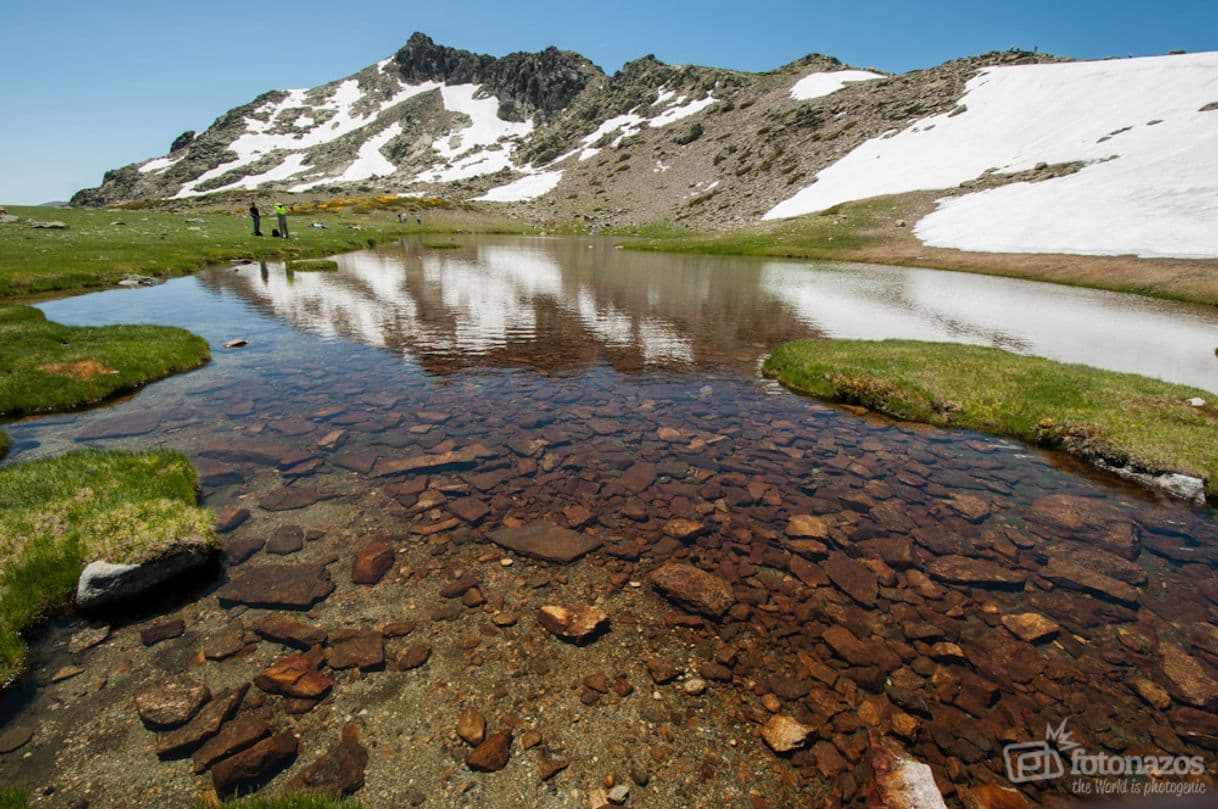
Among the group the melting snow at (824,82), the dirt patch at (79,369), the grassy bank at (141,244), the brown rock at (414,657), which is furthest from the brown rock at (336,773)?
the melting snow at (824,82)

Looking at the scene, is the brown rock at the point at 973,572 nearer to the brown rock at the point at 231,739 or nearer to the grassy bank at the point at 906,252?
the brown rock at the point at 231,739

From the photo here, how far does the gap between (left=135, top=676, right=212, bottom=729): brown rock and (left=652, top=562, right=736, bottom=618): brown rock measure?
21.7 ft

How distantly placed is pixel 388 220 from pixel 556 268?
7489 cm

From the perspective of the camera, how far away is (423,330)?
1113 inches

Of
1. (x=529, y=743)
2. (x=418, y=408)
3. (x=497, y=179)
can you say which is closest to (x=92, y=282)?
(x=418, y=408)

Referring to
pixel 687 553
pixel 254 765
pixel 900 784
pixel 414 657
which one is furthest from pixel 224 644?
pixel 900 784

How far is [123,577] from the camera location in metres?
8.02

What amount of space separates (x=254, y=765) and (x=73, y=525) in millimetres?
6453

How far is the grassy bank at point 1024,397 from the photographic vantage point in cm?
1416

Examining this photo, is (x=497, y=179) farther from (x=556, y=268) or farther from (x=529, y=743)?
(x=529, y=743)

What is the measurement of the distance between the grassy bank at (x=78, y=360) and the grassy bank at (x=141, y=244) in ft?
60.9

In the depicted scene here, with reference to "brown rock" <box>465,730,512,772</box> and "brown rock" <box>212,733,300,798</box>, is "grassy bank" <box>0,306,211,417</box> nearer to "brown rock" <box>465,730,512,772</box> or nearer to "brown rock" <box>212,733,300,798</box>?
"brown rock" <box>212,733,300,798</box>

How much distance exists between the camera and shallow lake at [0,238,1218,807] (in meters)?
6.41

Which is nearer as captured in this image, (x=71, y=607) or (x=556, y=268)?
(x=71, y=607)
